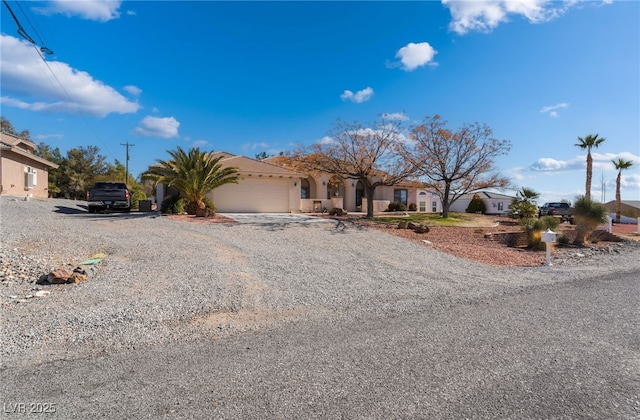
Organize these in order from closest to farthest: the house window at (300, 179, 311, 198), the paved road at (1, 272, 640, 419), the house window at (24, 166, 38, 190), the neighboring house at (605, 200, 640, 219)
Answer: the paved road at (1, 272, 640, 419) → the house window at (24, 166, 38, 190) → the house window at (300, 179, 311, 198) → the neighboring house at (605, 200, 640, 219)

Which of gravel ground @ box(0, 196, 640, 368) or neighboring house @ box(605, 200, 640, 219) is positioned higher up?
neighboring house @ box(605, 200, 640, 219)

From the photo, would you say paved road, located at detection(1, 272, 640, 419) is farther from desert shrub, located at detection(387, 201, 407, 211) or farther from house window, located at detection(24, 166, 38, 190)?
house window, located at detection(24, 166, 38, 190)

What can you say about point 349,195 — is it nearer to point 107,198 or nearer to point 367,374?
point 107,198

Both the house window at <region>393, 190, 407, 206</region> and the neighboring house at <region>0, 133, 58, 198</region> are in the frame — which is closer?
the neighboring house at <region>0, 133, 58, 198</region>

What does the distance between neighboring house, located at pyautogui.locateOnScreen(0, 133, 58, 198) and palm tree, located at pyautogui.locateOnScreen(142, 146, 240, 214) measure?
9.95 metres

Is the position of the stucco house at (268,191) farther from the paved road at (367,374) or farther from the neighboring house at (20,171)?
the paved road at (367,374)

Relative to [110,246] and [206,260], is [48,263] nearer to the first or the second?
[110,246]

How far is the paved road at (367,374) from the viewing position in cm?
Answer: 327

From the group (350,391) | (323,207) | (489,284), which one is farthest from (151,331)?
(323,207)

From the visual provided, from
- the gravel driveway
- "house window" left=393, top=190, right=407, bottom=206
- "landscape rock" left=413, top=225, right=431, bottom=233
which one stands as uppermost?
"house window" left=393, top=190, right=407, bottom=206

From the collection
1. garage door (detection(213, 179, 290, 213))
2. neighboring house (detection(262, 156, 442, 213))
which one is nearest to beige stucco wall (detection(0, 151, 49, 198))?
garage door (detection(213, 179, 290, 213))

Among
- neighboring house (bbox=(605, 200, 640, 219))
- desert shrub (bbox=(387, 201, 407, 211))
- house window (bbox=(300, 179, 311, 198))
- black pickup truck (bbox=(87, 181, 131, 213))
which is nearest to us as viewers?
black pickup truck (bbox=(87, 181, 131, 213))

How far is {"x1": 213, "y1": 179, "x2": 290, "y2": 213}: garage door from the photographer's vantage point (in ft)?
78.4

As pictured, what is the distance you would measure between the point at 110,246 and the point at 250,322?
270 inches
